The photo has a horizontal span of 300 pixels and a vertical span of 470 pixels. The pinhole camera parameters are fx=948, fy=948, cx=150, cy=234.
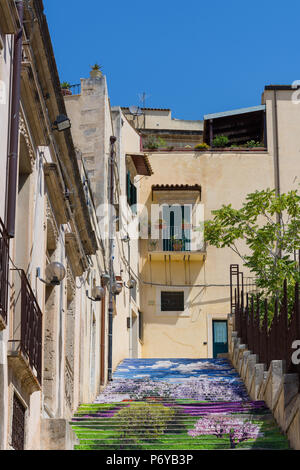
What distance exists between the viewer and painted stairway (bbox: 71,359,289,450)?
15.5m

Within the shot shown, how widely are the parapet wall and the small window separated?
12.7 m

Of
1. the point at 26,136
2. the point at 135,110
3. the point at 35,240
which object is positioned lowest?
the point at 35,240

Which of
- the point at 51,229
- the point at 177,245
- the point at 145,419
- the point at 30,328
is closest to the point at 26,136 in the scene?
the point at 30,328

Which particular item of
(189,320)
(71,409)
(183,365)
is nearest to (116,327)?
(183,365)

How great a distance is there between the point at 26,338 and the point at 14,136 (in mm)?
2270

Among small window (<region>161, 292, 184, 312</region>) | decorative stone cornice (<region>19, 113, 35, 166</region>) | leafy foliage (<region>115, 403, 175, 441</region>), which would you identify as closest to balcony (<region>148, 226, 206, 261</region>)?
small window (<region>161, 292, 184, 312</region>)

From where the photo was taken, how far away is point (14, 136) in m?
10.4

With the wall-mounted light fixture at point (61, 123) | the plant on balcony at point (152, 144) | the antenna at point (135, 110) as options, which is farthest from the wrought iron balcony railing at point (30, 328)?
the antenna at point (135, 110)

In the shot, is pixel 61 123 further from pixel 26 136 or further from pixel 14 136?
pixel 14 136

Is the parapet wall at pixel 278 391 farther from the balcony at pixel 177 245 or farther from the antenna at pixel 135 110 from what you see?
the antenna at pixel 135 110

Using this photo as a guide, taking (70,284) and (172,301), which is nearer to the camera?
(70,284)

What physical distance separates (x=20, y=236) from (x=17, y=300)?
5.34 ft

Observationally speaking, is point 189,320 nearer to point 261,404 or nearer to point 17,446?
point 261,404

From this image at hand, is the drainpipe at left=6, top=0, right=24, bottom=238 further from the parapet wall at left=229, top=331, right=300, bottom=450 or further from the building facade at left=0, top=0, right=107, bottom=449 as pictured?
the parapet wall at left=229, top=331, right=300, bottom=450
